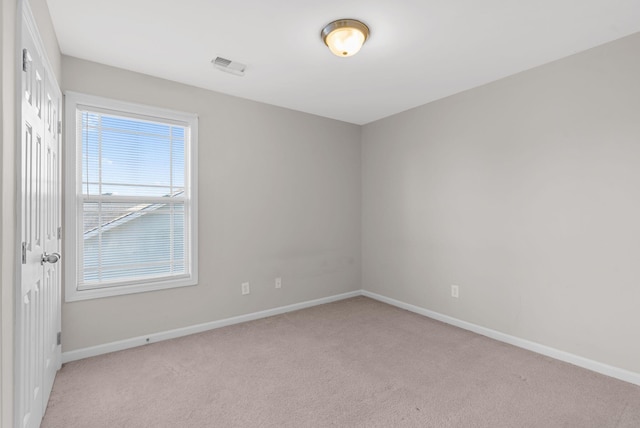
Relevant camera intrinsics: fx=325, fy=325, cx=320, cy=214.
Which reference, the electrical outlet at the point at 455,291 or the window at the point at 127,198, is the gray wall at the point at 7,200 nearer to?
the window at the point at 127,198

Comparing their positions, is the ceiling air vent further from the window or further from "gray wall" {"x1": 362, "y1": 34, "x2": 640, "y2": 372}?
"gray wall" {"x1": 362, "y1": 34, "x2": 640, "y2": 372}

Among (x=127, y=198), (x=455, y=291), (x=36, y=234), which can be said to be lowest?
(x=455, y=291)

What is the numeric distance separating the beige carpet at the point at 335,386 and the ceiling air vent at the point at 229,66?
2.46 m

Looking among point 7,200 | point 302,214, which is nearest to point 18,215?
point 7,200

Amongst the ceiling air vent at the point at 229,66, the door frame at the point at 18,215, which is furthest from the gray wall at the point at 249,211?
the door frame at the point at 18,215

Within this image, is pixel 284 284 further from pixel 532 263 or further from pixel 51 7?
pixel 51 7

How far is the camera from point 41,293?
184 cm

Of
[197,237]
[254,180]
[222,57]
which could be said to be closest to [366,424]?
[197,237]

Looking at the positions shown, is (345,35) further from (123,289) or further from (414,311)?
(414,311)

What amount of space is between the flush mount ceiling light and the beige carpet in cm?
237

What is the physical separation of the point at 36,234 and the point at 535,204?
354cm

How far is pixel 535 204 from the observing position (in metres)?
2.83

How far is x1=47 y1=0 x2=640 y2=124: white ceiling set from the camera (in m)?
2.03

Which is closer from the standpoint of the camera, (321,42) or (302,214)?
(321,42)
